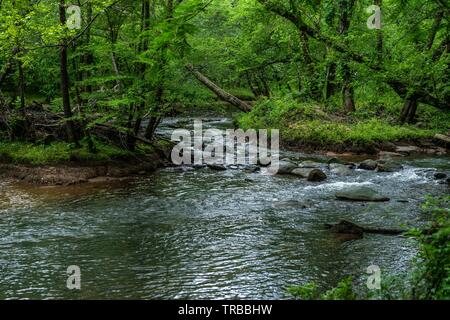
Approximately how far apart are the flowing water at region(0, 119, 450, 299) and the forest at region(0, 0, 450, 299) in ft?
0.63

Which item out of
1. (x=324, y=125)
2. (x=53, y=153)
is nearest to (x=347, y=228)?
(x=53, y=153)

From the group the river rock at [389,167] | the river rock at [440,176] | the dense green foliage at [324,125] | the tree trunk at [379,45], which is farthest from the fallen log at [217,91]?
the river rock at [440,176]

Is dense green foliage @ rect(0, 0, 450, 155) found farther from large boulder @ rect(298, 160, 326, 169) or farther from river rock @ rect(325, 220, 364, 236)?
river rock @ rect(325, 220, 364, 236)

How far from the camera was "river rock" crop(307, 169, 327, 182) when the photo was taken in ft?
54.6

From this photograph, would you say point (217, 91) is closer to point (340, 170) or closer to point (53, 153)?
point (340, 170)

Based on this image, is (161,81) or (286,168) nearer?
(161,81)

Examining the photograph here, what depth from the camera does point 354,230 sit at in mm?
10766

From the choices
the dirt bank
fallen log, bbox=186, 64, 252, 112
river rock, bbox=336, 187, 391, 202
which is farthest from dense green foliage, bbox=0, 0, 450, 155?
river rock, bbox=336, 187, 391, 202

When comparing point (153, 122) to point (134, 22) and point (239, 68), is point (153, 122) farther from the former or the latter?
point (239, 68)

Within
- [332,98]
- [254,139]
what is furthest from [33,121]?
[332,98]

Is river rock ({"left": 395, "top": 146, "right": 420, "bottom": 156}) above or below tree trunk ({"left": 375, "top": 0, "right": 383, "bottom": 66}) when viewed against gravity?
below

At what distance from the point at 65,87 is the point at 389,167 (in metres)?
12.1

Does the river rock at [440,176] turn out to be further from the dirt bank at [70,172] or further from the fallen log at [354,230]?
the dirt bank at [70,172]

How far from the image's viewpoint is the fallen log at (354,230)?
10.8m
